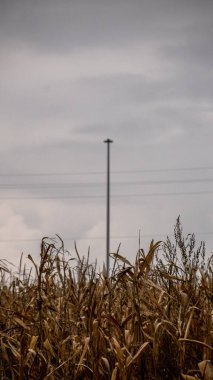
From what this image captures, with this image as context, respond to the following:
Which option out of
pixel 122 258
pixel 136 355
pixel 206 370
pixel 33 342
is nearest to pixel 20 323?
pixel 33 342

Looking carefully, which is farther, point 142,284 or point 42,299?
point 42,299

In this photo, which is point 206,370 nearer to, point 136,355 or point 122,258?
point 136,355

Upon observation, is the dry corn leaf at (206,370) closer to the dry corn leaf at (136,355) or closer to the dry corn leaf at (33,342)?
the dry corn leaf at (136,355)

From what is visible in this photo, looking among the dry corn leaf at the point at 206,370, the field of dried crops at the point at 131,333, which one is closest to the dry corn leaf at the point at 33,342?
the field of dried crops at the point at 131,333

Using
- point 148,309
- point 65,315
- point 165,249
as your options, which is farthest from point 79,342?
point 165,249

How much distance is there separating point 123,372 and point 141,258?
840 mm

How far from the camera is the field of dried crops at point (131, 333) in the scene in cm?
400

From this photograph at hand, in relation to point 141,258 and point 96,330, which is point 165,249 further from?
point 96,330

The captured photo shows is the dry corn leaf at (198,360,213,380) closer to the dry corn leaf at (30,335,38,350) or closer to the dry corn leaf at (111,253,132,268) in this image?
the dry corn leaf at (111,253,132,268)

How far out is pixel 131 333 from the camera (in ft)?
13.6

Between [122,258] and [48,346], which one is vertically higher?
[122,258]

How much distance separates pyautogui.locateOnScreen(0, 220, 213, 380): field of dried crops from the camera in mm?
4004

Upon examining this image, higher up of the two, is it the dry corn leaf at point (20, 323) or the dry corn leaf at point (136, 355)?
the dry corn leaf at point (20, 323)

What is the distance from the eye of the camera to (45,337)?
459 cm
